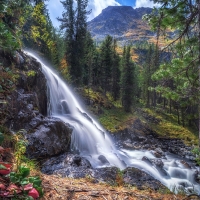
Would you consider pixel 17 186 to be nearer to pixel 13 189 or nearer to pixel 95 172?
pixel 13 189

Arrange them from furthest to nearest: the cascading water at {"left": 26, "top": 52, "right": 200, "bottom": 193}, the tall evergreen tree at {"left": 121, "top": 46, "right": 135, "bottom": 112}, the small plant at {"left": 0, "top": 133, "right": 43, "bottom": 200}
→ the tall evergreen tree at {"left": 121, "top": 46, "right": 135, "bottom": 112} → the cascading water at {"left": 26, "top": 52, "right": 200, "bottom": 193} → the small plant at {"left": 0, "top": 133, "right": 43, "bottom": 200}

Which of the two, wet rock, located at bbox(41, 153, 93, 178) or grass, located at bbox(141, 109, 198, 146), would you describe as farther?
grass, located at bbox(141, 109, 198, 146)

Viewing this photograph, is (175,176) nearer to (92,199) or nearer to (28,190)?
(92,199)

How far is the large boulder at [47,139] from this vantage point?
747cm

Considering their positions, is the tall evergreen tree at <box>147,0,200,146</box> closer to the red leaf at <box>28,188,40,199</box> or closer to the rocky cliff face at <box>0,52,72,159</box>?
the red leaf at <box>28,188,40,199</box>

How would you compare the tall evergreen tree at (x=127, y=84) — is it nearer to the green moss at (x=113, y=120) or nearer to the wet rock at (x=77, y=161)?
the green moss at (x=113, y=120)

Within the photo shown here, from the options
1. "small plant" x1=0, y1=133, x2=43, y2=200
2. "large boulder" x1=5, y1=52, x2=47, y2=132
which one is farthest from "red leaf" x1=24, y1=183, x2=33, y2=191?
"large boulder" x1=5, y1=52, x2=47, y2=132

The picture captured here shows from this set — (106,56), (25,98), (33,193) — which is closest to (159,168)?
(25,98)

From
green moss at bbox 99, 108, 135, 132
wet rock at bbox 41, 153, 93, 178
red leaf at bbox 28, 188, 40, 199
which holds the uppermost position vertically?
red leaf at bbox 28, 188, 40, 199

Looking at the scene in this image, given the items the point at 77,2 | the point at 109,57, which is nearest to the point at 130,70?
the point at 109,57

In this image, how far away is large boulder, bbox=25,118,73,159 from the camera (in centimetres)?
747

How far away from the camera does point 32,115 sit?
847 centimetres

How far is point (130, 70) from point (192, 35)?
1029 inches

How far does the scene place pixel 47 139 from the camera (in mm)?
8117
